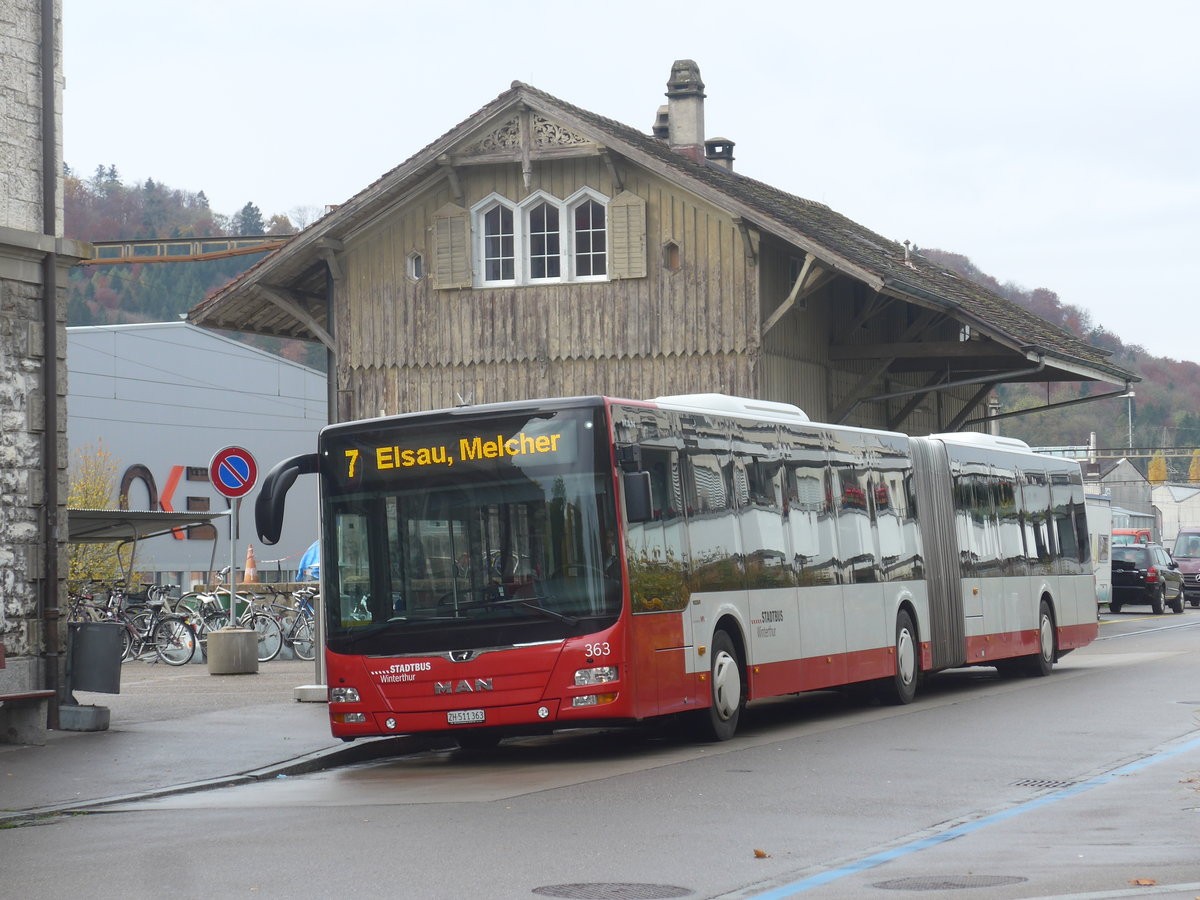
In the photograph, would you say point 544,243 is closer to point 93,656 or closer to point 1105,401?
point 93,656

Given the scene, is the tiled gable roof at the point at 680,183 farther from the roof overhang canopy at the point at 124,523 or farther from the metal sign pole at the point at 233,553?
the roof overhang canopy at the point at 124,523

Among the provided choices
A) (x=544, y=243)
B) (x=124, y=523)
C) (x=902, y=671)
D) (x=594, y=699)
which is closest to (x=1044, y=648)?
(x=902, y=671)

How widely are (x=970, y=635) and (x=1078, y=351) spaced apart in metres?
13.6

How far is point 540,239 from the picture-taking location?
27.9m

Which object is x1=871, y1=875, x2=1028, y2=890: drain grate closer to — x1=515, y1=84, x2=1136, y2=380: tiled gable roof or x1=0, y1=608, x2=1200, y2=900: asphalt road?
x1=0, y1=608, x2=1200, y2=900: asphalt road

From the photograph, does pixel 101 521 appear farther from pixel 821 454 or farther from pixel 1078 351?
pixel 1078 351

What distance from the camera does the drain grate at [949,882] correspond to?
26.3 feet

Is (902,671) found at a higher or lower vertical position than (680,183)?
lower

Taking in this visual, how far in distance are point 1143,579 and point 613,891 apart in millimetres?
43486

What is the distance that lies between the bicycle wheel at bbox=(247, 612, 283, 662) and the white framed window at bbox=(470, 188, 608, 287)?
6170mm

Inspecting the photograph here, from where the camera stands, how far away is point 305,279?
29.3 m

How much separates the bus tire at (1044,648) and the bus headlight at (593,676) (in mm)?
11418

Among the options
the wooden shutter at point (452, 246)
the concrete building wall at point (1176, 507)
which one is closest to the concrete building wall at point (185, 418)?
the wooden shutter at point (452, 246)

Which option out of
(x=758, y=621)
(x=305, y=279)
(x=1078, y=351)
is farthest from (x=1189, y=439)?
(x=758, y=621)
